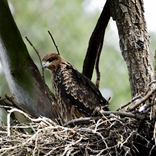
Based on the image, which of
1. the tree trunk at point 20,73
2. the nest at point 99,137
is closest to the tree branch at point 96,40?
the tree trunk at point 20,73

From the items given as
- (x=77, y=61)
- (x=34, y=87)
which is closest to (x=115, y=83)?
(x=77, y=61)

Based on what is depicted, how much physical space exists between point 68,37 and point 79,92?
472 centimetres

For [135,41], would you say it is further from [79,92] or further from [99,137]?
[99,137]

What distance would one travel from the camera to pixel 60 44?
800 cm

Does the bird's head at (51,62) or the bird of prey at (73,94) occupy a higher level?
the bird's head at (51,62)

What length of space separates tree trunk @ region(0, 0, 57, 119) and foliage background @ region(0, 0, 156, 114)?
3251 millimetres

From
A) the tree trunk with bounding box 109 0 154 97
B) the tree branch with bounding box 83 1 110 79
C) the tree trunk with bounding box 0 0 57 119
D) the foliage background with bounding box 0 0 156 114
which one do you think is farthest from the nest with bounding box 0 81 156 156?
the foliage background with bounding box 0 0 156 114

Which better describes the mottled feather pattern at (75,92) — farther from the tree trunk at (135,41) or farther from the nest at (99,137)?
the nest at (99,137)

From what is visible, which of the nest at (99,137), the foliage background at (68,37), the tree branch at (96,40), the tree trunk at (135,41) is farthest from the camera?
the foliage background at (68,37)

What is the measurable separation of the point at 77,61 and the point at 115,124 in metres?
5.22

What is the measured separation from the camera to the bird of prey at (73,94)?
3.74 metres

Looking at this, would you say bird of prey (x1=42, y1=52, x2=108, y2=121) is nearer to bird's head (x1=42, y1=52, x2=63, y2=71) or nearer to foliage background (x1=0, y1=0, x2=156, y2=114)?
bird's head (x1=42, y1=52, x2=63, y2=71)

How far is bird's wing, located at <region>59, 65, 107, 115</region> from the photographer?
3744mm

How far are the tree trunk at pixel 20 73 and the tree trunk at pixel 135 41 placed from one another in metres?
1.28
